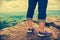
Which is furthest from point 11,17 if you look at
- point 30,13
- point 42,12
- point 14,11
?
point 42,12

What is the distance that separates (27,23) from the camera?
5.03ft

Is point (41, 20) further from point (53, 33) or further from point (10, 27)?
point (10, 27)

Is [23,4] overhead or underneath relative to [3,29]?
overhead

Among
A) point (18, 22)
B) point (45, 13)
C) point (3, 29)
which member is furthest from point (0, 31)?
point (45, 13)

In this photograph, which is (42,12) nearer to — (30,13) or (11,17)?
(30,13)

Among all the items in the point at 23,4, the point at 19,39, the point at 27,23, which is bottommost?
the point at 19,39

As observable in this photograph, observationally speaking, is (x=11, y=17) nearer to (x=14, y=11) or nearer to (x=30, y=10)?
(x=14, y=11)

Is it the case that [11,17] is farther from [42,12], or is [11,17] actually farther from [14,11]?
[42,12]

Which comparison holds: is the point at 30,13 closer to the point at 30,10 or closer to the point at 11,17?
the point at 30,10

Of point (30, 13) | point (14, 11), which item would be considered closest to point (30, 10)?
point (30, 13)

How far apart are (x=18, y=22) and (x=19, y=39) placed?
0.49ft

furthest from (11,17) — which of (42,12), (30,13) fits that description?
(42,12)

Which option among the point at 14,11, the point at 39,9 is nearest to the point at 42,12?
the point at 39,9

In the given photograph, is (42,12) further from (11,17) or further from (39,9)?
(11,17)
